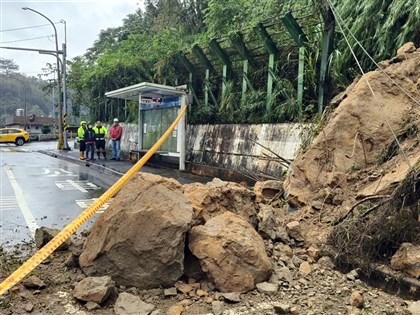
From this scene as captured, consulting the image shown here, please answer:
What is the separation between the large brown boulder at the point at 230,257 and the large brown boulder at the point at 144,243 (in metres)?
0.20

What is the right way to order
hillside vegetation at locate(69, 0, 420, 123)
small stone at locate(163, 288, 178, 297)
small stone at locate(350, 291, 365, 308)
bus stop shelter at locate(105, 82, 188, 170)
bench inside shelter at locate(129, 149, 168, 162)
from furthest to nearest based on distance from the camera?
bench inside shelter at locate(129, 149, 168, 162)
bus stop shelter at locate(105, 82, 188, 170)
hillside vegetation at locate(69, 0, 420, 123)
small stone at locate(163, 288, 178, 297)
small stone at locate(350, 291, 365, 308)

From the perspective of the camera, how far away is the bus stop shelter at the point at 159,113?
12.4 m

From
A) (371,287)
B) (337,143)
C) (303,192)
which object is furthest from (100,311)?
(337,143)

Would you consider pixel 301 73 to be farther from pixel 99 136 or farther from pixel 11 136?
pixel 11 136

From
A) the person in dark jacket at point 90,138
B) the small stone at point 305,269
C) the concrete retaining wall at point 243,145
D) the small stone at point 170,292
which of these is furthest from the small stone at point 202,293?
the person in dark jacket at point 90,138

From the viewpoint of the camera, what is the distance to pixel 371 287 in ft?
11.6

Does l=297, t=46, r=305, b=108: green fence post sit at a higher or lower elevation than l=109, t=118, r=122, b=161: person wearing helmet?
higher

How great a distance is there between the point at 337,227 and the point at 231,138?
23.8ft

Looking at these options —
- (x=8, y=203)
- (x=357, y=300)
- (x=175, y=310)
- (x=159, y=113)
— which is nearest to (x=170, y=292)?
(x=175, y=310)

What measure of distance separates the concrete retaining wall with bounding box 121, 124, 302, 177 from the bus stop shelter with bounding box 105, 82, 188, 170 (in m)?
0.59

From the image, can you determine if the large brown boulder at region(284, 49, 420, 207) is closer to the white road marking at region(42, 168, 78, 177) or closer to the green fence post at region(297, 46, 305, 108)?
the green fence post at region(297, 46, 305, 108)

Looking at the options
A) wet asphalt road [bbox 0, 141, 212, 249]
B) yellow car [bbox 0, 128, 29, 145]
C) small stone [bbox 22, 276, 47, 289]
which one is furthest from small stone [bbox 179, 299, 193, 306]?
yellow car [bbox 0, 128, 29, 145]

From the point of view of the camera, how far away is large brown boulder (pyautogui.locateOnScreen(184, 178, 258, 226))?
13.4ft

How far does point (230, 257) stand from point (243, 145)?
7.30 meters
